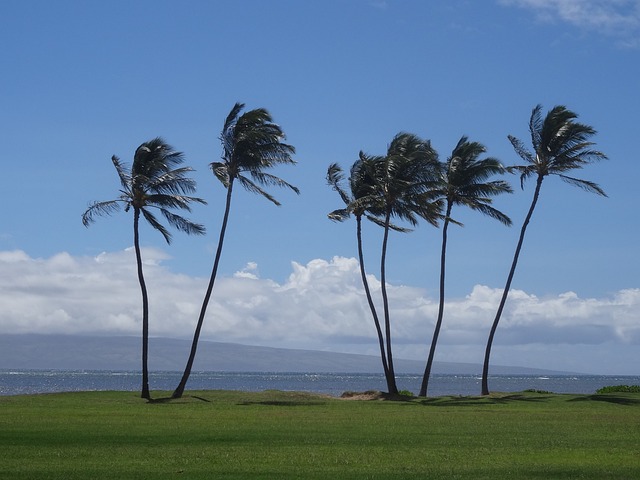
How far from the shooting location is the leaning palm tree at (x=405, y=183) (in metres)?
57.6

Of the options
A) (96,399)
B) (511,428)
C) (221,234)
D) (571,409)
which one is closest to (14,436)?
(511,428)

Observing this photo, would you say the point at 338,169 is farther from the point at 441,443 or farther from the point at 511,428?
the point at 441,443

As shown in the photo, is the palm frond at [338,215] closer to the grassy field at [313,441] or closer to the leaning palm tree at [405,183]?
the leaning palm tree at [405,183]

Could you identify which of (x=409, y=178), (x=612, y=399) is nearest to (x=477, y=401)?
(x=612, y=399)

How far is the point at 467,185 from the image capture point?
60250 millimetres

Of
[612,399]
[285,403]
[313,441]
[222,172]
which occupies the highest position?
[222,172]

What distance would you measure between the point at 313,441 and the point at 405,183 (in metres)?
33.2

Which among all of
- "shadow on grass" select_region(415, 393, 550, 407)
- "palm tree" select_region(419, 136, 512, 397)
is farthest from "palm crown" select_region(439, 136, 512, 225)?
"shadow on grass" select_region(415, 393, 550, 407)

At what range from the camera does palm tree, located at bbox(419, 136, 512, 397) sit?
59875 millimetres

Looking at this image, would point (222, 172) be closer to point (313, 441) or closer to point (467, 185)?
point (467, 185)

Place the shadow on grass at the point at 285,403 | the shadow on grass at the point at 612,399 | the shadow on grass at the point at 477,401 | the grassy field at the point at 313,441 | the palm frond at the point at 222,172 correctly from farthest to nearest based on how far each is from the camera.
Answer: the palm frond at the point at 222,172
the shadow on grass at the point at 612,399
the shadow on grass at the point at 477,401
the shadow on grass at the point at 285,403
the grassy field at the point at 313,441

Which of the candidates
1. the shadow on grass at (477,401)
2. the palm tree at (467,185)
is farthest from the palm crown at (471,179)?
the shadow on grass at (477,401)

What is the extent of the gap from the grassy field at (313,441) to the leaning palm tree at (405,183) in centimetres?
1732

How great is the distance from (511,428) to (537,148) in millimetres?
31986
